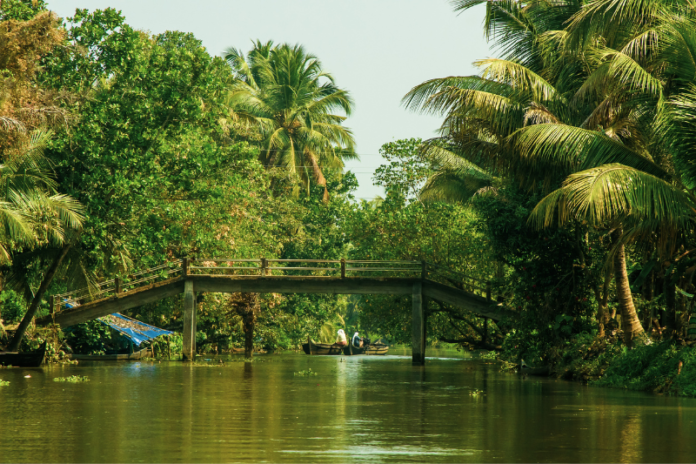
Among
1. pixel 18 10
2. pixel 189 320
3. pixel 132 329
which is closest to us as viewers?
pixel 18 10

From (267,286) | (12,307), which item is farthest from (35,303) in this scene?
(267,286)

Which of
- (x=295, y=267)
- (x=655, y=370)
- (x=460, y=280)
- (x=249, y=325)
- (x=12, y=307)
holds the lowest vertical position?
(x=655, y=370)

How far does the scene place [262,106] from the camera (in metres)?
46.8

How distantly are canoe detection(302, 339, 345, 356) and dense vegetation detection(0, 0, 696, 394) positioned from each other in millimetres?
7274

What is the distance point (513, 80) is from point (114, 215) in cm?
1364

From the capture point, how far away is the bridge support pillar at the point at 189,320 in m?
31.0

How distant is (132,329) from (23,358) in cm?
835

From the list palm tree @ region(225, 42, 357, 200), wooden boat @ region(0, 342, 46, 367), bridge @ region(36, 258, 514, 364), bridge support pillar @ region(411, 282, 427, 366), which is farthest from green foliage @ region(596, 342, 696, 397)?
palm tree @ region(225, 42, 357, 200)

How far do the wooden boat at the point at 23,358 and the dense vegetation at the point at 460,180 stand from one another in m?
1.17

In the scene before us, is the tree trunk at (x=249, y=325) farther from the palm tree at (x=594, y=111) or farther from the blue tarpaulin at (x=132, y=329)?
the palm tree at (x=594, y=111)

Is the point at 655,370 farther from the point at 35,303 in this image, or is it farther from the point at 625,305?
the point at 35,303

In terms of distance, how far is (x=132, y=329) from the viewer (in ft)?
110

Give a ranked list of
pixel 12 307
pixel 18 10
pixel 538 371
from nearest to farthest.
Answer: pixel 538 371, pixel 18 10, pixel 12 307

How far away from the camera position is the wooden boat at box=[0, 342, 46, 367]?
82.1 ft
